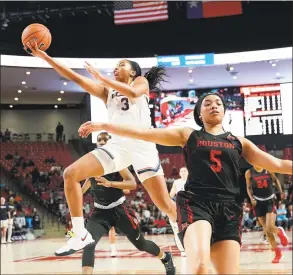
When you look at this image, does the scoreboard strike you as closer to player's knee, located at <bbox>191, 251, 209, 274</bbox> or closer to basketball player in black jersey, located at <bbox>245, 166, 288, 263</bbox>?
basketball player in black jersey, located at <bbox>245, 166, 288, 263</bbox>

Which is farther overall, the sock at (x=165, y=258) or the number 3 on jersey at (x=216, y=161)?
the sock at (x=165, y=258)

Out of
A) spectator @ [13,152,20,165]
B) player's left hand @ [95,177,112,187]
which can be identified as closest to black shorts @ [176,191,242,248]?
player's left hand @ [95,177,112,187]

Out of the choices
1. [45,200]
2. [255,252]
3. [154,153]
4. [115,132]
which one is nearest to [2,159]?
[45,200]

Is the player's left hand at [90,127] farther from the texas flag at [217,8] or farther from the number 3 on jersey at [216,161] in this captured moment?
the texas flag at [217,8]

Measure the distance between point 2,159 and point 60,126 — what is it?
615 cm

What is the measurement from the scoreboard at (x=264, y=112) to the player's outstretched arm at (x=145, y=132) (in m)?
25.9

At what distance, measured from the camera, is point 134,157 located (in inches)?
221

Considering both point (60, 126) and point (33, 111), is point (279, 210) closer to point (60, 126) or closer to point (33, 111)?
point (60, 126)

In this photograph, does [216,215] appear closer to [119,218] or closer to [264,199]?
[119,218]

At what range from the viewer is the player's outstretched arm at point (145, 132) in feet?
11.8

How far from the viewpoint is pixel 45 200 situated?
25.4 meters

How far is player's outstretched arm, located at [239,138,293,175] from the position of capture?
3.44 metres

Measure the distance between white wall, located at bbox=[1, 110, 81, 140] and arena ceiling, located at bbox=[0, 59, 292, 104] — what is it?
1.92 metres

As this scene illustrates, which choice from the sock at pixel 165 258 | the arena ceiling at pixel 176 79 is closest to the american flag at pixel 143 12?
the arena ceiling at pixel 176 79
